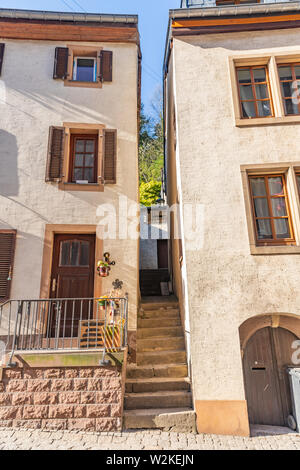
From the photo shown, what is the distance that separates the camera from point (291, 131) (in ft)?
22.8

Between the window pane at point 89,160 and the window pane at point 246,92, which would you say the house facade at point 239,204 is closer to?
the window pane at point 246,92

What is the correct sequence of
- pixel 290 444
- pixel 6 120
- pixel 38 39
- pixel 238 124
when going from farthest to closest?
pixel 38 39, pixel 6 120, pixel 238 124, pixel 290 444

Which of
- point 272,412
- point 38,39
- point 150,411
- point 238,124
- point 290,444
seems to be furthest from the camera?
point 38,39

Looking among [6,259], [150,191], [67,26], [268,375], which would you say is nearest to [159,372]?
[268,375]

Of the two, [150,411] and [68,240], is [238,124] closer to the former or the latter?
[68,240]

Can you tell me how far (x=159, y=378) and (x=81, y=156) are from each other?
5.99 m

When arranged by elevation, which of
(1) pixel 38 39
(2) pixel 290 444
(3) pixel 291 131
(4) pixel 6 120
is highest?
(1) pixel 38 39

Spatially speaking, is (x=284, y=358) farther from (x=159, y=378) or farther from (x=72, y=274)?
(x=72, y=274)

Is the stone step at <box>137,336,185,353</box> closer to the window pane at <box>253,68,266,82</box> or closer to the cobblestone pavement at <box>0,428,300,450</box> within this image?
the cobblestone pavement at <box>0,428,300,450</box>

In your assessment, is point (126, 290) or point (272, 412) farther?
point (126, 290)

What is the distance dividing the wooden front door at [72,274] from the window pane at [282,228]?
172 inches

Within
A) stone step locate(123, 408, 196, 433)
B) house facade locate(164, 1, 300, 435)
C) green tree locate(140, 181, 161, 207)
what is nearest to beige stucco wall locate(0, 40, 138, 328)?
house facade locate(164, 1, 300, 435)
